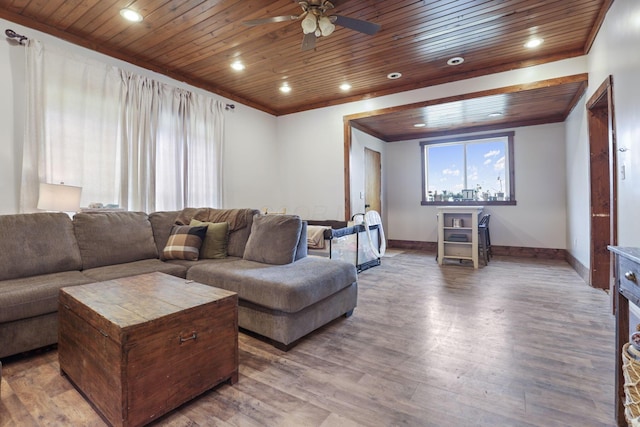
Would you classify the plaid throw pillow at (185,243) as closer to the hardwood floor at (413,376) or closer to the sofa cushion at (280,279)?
the sofa cushion at (280,279)

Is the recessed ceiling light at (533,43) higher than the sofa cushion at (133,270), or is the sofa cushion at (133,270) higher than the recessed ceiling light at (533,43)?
the recessed ceiling light at (533,43)

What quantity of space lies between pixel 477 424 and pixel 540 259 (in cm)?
517

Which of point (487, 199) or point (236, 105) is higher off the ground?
point (236, 105)

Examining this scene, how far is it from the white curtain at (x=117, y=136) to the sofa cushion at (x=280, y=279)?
5.40ft

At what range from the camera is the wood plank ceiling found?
110 inches

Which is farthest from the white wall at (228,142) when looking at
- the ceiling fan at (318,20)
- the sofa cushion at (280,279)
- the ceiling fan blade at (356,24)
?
the ceiling fan blade at (356,24)

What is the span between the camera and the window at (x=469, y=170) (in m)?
5.96

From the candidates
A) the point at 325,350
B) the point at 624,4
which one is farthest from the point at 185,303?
the point at 624,4

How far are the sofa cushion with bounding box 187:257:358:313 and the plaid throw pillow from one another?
0.80 ft

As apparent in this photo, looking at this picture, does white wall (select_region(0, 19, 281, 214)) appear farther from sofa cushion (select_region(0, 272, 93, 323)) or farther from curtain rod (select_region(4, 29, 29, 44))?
sofa cushion (select_region(0, 272, 93, 323))

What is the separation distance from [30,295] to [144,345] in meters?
1.29

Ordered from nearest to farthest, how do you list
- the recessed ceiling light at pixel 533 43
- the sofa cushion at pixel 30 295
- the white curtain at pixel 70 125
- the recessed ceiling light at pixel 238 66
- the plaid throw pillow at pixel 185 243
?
1. the sofa cushion at pixel 30 295
2. the white curtain at pixel 70 125
3. the plaid throw pillow at pixel 185 243
4. the recessed ceiling light at pixel 533 43
5. the recessed ceiling light at pixel 238 66

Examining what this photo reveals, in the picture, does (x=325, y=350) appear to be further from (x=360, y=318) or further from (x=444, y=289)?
(x=444, y=289)

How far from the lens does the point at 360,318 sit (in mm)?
2770
